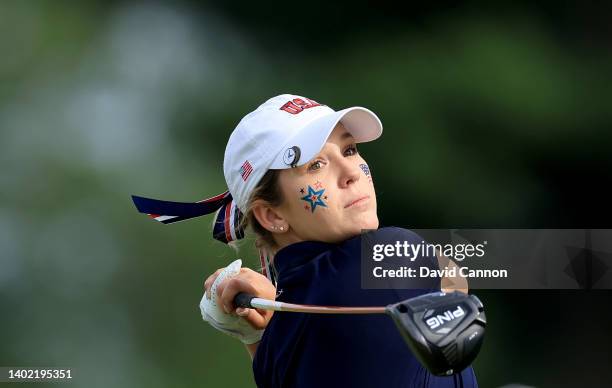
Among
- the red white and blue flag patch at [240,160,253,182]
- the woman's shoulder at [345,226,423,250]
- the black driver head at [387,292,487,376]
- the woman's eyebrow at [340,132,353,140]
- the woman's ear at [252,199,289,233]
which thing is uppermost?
the woman's eyebrow at [340,132,353,140]

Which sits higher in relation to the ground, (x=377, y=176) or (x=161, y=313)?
(x=377, y=176)

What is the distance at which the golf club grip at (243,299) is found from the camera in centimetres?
159

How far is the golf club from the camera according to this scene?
46.2 inches

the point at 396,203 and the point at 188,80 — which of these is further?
the point at 188,80

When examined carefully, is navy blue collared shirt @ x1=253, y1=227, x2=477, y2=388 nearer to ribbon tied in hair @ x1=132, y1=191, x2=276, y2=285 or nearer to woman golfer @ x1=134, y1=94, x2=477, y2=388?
woman golfer @ x1=134, y1=94, x2=477, y2=388

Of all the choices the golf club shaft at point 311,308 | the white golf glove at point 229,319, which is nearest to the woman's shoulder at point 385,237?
the golf club shaft at point 311,308

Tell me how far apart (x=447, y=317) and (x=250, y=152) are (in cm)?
47

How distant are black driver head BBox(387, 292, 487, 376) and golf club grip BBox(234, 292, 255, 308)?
1.39 feet

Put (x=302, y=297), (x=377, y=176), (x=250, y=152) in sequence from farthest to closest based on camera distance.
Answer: (x=377, y=176) < (x=250, y=152) < (x=302, y=297)

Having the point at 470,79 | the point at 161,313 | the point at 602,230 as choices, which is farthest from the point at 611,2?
the point at 161,313

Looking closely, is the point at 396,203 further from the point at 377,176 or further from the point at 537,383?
the point at 537,383

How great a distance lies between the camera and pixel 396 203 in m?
3.14

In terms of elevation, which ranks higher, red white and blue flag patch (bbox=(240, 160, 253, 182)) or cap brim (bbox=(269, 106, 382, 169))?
cap brim (bbox=(269, 106, 382, 169))

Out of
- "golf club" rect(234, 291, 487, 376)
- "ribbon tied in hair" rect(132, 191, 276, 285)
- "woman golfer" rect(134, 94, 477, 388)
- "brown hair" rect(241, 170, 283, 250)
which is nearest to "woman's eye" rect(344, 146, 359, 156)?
"woman golfer" rect(134, 94, 477, 388)
